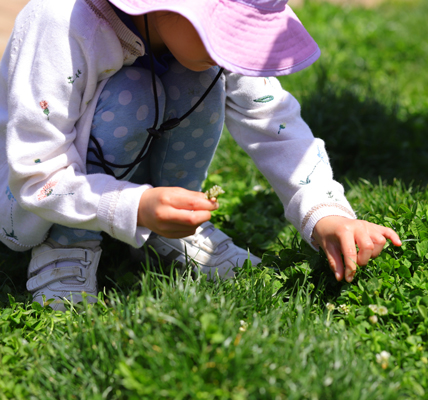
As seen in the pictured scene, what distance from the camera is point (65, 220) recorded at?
56.9 inches

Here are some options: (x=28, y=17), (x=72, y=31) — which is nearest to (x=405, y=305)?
(x=72, y=31)

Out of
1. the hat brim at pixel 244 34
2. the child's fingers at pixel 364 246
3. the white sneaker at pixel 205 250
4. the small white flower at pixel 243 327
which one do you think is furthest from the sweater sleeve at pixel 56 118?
the child's fingers at pixel 364 246

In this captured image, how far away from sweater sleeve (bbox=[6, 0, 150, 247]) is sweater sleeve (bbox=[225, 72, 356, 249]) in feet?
1.77

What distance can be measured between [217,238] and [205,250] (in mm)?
69

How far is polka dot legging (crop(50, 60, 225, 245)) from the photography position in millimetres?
1600

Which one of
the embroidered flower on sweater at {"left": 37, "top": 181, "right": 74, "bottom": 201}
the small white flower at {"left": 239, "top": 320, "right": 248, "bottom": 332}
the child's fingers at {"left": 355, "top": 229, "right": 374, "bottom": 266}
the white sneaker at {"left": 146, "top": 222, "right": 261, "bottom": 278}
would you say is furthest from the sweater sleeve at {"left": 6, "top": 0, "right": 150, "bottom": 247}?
the child's fingers at {"left": 355, "top": 229, "right": 374, "bottom": 266}

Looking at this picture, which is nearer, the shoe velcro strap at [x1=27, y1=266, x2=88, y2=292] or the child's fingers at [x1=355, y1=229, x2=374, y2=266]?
the child's fingers at [x1=355, y1=229, x2=374, y2=266]

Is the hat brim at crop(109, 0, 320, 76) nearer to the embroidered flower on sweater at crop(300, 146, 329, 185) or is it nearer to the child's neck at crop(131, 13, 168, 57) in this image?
the child's neck at crop(131, 13, 168, 57)

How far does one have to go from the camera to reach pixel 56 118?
1431 mm

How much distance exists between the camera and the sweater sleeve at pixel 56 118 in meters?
1.39

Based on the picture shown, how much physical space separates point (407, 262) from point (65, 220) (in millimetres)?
1058

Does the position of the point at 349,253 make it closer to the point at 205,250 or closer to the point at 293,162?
the point at 293,162

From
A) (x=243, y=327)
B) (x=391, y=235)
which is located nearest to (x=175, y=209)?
(x=243, y=327)

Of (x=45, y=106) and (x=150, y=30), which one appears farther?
(x=150, y=30)
